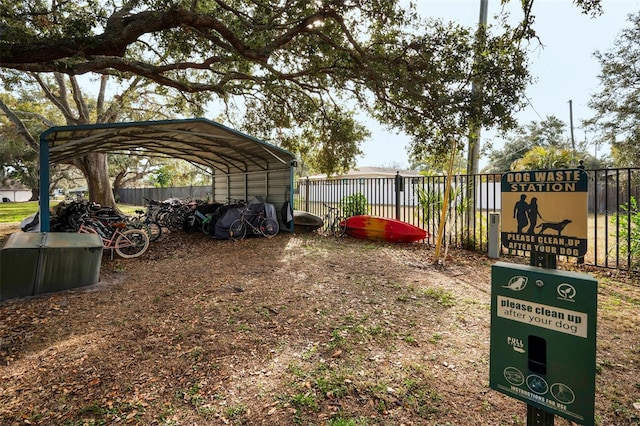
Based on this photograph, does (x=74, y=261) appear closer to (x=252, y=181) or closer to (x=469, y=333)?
(x=469, y=333)

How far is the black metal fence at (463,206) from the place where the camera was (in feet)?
17.0

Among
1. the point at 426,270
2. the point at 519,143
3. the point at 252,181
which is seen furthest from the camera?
the point at 519,143

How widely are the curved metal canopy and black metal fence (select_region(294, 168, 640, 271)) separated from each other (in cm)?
211

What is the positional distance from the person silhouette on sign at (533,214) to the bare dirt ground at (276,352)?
1.36 meters

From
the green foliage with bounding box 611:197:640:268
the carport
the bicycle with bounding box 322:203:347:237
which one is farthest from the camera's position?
the bicycle with bounding box 322:203:347:237

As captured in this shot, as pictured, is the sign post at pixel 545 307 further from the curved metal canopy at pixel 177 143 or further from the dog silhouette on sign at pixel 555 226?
the curved metal canopy at pixel 177 143

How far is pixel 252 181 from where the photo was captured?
11742mm

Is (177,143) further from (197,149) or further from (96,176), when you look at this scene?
(96,176)

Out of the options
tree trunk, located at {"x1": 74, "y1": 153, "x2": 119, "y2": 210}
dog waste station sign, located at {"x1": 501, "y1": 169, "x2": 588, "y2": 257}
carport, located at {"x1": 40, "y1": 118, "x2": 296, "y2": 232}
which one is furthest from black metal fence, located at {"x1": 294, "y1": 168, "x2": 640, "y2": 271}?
tree trunk, located at {"x1": 74, "y1": 153, "x2": 119, "y2": 210}

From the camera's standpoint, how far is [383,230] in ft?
27.3

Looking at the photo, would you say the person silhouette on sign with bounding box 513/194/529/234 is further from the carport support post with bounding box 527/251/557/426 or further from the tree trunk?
the tree trunk

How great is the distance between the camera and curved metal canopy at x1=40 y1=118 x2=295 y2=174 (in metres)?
6.67

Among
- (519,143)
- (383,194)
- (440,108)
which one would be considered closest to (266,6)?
(440,108)

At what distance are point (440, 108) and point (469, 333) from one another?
4.98m
